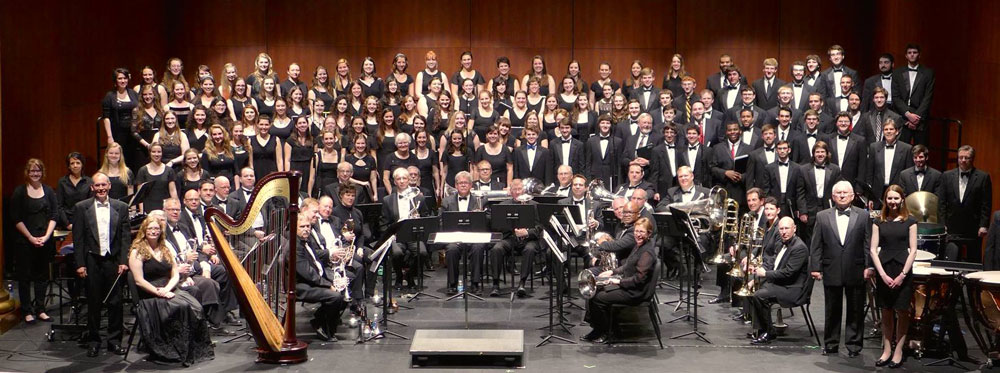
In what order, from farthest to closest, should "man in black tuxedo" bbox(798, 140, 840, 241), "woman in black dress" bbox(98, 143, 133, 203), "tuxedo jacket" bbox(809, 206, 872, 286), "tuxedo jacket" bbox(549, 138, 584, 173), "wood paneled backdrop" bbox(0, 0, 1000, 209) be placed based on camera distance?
"wood paneled backdrop" bbox(0, 0, 1000, 209)
"tuxedo jacket" bbox(549, 138, 584, 173)
"man in black tuxedo" bbox(798, 140, 840, 241)
"woman in black dress" bbox(98, 143, 133, 203)
"tuxedo jacket" bbox(809, 206, 872, 286)

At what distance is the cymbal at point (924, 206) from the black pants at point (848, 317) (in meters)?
1.64

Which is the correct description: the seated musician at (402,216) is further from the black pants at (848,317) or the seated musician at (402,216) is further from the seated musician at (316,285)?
the black pants at (848,317)

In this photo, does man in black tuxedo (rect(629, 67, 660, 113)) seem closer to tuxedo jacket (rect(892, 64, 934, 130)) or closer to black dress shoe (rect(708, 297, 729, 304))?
tuxedo jacket (rect(892, 64, 934, 130))

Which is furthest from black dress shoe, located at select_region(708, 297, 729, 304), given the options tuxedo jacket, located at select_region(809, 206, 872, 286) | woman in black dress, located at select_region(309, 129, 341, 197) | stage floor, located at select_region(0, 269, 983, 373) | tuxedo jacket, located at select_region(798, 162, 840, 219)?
woman in black dress, located at select_region(309, 129, 341, 197)

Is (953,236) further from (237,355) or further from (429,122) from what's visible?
(237,355)

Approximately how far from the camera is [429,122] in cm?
1229

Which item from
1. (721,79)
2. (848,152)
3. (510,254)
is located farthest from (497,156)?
(848,152)

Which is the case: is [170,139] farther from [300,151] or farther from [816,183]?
[816,183]

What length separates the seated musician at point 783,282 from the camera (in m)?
8.52

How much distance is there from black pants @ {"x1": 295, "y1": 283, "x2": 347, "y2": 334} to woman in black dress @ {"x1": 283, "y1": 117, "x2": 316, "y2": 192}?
9.17ft

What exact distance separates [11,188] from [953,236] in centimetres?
894

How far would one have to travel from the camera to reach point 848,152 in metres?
10.9

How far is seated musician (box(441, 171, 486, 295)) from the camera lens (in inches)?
404

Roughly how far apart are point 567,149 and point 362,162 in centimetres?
208
